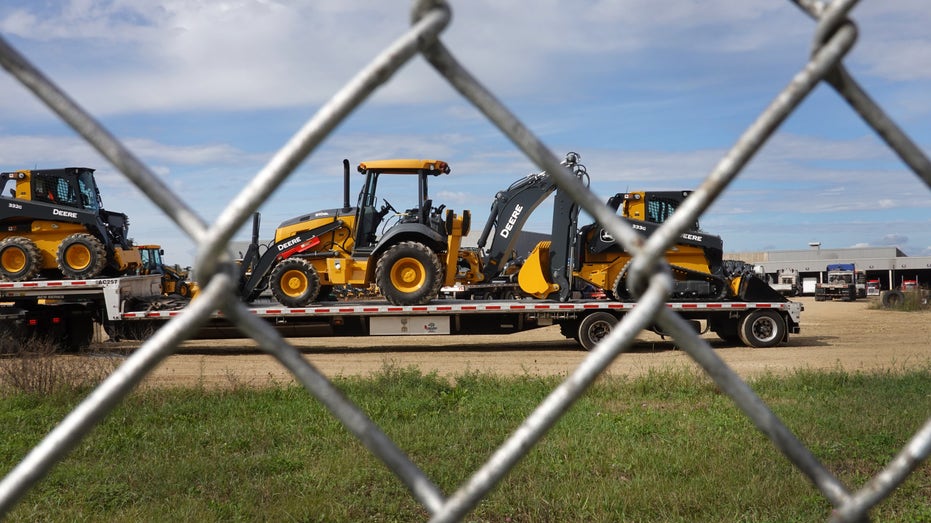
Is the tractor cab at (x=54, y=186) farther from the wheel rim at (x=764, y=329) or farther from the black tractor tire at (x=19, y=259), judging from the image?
the wheel rim at (x=764, y=329)

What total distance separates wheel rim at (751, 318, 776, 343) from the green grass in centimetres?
684

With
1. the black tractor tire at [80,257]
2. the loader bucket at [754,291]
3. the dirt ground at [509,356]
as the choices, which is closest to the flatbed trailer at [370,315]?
the loader bucket at [754,291]

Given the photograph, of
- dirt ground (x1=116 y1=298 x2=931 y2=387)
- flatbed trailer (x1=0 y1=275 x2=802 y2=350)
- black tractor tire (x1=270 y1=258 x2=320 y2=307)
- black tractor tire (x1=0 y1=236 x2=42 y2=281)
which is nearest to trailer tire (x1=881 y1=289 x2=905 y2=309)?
dirt ground (x1=116 y1=298 x2=931 y2=387)

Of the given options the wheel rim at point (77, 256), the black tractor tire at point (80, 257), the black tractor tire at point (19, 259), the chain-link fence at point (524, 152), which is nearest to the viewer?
the chain-link fence at point (524, 152)

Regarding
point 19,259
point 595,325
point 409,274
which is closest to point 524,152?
point 409,274

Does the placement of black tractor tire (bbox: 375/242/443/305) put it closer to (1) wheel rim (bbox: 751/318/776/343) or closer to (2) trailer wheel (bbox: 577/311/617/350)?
(2) trailer wheel (bbox: 577/311/617/350)

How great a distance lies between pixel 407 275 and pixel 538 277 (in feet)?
9.02

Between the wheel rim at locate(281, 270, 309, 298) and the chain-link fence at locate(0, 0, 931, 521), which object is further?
the wheel rim at locate(281, 270, 309, 298)

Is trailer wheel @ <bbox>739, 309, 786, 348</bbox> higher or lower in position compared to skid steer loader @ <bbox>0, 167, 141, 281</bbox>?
lower

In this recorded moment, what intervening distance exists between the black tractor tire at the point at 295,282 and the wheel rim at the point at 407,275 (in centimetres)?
162

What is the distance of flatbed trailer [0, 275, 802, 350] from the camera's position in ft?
53.2

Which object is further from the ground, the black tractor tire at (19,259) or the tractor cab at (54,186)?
the tractor cab at (54,186)

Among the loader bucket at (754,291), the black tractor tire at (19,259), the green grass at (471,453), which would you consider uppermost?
the black tractor tire at (19,259)

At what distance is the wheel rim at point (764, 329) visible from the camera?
17.0m
